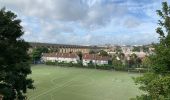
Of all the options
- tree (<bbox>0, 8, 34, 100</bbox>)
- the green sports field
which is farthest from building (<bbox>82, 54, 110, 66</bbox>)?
tree (<bbox>0, 8, 34, 100</bbox>)

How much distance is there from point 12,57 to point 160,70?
30.1ft

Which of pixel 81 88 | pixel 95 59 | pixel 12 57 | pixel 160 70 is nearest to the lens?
pixel 160 70

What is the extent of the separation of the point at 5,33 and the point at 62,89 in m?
46.3

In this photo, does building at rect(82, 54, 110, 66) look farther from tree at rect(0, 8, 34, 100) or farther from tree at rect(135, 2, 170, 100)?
tree at rect(135, 2, 170, 100)

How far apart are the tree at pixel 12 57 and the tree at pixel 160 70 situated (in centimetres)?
754

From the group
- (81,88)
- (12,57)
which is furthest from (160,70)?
(81,88)

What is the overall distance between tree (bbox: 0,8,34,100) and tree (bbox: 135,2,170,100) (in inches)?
297

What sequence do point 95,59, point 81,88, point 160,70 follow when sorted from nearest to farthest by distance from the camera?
point 160,70, point 81,88, point 95,59

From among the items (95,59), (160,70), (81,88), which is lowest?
(81,88)

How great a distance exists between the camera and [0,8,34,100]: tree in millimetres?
19484

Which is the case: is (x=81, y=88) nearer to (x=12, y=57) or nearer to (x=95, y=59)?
(x=12, y=57)

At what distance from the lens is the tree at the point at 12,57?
19.5 m

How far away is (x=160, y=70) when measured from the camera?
50.0 ft

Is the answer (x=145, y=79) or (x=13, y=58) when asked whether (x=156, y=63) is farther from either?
(x=13, y=58)
